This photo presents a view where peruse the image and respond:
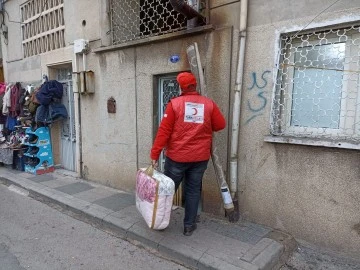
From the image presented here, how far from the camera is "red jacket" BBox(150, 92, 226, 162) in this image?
3.06 metres

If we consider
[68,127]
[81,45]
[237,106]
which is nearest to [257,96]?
[237,106]

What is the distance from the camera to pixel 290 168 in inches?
126

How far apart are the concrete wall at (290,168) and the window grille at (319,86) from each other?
5.9 inches

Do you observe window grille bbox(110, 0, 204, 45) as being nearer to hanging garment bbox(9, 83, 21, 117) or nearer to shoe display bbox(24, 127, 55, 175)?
shoe display bbox(24, 127, 55, 175)

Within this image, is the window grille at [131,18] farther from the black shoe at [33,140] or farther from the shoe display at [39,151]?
the black shoe at [33,140]

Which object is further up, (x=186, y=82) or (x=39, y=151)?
(x=186, y=82)

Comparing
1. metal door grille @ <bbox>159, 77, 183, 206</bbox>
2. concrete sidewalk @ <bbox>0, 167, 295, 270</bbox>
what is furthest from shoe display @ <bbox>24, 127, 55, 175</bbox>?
metal door grille @ <bbox>159, 77, 183, 206</bbox>

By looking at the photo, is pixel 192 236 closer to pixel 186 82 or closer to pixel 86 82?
pixel 186 82

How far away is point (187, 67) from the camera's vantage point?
13.0 feet

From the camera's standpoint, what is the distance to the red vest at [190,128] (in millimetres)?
3061

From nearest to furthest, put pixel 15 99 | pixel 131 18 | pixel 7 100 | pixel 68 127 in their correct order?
pixel 131 18 → pixel 68 127 → pixel 15 99 → pixel 7 100

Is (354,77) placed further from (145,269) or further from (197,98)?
(145,269)

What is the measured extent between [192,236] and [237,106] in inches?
64.7

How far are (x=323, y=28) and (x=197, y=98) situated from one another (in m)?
1.48
